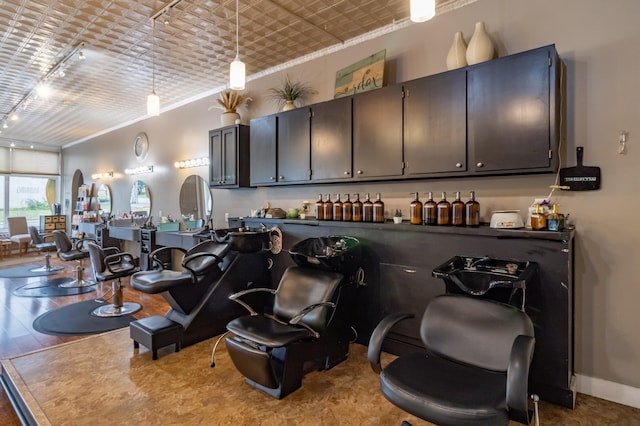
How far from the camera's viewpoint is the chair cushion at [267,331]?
2.30m

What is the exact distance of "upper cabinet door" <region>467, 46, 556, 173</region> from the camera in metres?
2.33

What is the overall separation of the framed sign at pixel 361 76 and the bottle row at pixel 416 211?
1057 mm

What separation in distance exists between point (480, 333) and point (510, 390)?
1.61ft

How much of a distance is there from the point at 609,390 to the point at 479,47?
8.55ft

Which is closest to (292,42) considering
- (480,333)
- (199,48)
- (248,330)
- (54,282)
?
(199,48)

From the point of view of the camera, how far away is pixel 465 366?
1925 mm

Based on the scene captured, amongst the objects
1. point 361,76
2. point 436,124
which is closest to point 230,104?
point 361,76

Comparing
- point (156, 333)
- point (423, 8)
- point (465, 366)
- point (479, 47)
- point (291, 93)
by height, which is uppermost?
point (291, 93)

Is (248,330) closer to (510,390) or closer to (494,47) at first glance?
(510,390)

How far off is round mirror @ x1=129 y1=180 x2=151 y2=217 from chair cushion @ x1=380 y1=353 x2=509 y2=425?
6.34 meters

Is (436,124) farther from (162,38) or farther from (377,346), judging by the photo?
(162,38)

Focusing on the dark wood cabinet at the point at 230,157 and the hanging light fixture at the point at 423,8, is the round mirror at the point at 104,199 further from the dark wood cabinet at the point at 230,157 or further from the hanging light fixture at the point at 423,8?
the hanging light fixture at the point at 423,8

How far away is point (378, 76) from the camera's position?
131 inches

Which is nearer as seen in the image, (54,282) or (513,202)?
(513,202)
